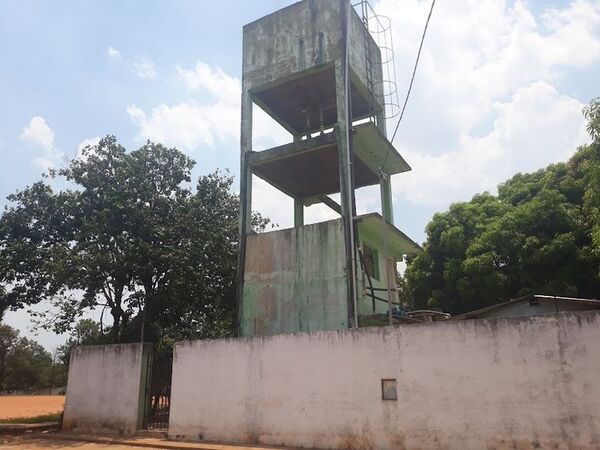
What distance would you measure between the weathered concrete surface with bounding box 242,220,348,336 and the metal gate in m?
2.26

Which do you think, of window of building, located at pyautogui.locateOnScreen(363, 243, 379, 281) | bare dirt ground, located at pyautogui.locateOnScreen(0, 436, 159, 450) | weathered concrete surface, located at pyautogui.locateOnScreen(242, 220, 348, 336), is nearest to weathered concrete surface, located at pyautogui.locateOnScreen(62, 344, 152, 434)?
bare dirt ground, located at pyautogui.locateOnScreen(0, 436, 159, 450)

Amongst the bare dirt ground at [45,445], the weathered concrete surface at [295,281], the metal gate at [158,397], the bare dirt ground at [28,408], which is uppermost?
the weathered concrete surface at [295,281]

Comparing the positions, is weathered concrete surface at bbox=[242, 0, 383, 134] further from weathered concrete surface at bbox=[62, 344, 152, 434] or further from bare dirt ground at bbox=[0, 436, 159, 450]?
bare dirt ground at bbox=[0, 436, 159, 450]

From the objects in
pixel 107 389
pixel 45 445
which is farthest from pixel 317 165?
pixel 45 445

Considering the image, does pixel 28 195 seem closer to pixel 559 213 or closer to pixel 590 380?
pixel 590 380

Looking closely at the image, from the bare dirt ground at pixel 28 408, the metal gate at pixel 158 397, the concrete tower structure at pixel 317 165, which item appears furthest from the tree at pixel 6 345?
the concrete tower structure at pixel 317 165

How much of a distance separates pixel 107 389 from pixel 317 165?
8.20 m

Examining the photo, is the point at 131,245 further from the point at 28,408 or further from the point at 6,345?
the point at 6,345

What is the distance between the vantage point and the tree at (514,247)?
15703mm

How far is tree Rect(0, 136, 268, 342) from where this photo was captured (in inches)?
618

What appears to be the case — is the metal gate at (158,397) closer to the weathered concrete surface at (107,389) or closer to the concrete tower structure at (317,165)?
the weathered concrete surface at (107,389)

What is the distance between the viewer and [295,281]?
Result: 1261cm

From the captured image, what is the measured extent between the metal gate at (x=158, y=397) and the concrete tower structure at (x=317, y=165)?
2302 mm

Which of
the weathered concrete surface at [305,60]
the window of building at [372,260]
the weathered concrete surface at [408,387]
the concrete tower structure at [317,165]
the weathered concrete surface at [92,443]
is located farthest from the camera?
the window of building at [372,260]
